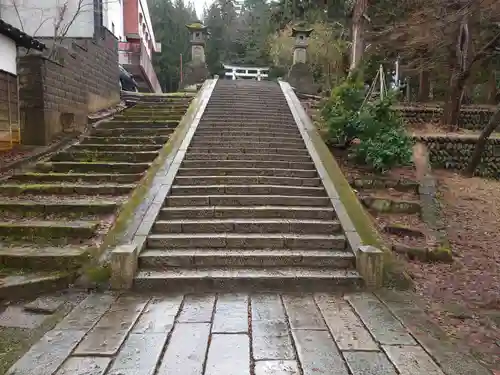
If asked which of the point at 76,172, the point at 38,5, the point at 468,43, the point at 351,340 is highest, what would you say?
the point at 38,5

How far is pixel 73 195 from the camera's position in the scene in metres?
6.89

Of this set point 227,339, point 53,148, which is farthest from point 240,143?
point 227,339

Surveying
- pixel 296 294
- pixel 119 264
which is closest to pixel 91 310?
pixel 119 264

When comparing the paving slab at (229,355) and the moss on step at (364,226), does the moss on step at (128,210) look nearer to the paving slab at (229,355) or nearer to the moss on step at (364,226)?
the paving slab at (229,355)

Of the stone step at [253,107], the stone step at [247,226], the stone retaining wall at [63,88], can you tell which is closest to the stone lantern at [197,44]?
the stone retaining wall at [63,88]

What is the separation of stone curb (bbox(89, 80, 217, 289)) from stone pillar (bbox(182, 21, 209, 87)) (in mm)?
11554

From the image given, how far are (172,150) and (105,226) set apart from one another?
3196 mm

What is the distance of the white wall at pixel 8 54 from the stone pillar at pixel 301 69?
1232 centimetres

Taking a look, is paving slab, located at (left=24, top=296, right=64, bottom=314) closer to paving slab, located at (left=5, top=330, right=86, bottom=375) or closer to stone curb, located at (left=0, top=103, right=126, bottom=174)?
paving slab, located at (left=5, top=330, right=86, bottom=375)

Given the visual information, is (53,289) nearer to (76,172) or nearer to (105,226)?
(105,226)

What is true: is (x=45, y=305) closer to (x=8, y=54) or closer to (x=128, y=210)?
(x=128, y=210)

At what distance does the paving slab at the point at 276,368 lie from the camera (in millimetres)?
2976

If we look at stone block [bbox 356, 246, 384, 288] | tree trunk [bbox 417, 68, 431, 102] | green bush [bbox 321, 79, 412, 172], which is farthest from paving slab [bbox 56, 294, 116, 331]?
tree trunk [bbox 417, 68, 431, 102]

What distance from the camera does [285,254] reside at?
5.18m
